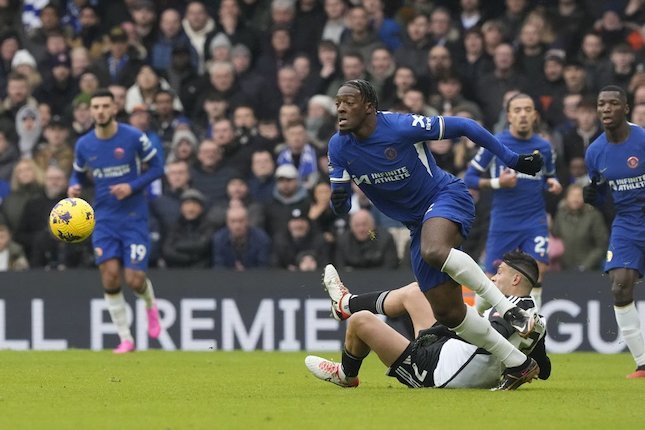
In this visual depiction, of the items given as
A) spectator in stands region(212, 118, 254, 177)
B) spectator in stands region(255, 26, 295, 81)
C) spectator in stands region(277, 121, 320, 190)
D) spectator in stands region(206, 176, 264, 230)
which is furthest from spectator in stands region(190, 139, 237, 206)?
spectator in stands region(255, 26, 295, 81)

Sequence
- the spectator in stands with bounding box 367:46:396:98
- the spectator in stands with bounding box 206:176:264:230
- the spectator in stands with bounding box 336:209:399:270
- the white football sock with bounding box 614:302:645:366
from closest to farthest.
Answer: the white football sock with bounding box 614:302:645:366 < the spectator in stands with bounding box 336:209:399:270 < the spectator in stands with bounding box 206:176:264:230 < the spectator in stands with bounding box 367:46:396:98

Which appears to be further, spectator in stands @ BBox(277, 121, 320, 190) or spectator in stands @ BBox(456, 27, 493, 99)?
spectator in stands @ BBox(456, 27, 493, 99)

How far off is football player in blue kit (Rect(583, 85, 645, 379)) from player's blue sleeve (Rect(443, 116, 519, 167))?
2604mm

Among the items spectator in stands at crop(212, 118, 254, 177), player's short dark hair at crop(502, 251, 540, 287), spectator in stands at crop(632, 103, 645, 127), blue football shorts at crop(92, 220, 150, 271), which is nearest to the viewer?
player's short dark hair at crop(502, 251, 540, 287)

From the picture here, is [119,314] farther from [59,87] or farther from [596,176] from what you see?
[59,87]

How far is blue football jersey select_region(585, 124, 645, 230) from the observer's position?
13.0 metres

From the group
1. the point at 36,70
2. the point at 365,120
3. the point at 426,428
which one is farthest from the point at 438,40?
the point at 426,428

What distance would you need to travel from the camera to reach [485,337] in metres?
10.1

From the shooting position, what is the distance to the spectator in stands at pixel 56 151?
20.3 metres

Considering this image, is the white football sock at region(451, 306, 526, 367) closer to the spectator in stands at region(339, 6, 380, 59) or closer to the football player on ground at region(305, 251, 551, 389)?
the football player on ground at region(305, 251, 551, 389)

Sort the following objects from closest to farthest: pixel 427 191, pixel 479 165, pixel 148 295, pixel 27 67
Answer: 1. pixel 427 191
2. pixel 479 165
3. pixel 148 295
4. pixel 27 67

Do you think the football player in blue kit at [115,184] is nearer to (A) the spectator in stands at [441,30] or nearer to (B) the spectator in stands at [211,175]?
(B) the spectator in stands at [211,175]

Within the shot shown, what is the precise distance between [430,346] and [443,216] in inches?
37.9

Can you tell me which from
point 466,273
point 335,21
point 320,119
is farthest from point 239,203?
point 466,273
